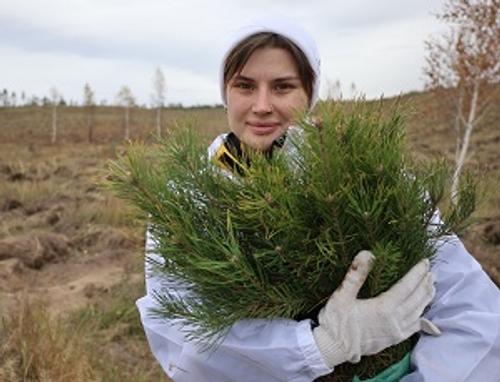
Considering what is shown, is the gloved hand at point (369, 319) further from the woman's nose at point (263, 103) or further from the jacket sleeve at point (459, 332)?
the woman's nose at point (263, 103)

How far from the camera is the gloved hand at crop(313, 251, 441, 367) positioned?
1.25 metres

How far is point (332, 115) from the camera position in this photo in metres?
1.07

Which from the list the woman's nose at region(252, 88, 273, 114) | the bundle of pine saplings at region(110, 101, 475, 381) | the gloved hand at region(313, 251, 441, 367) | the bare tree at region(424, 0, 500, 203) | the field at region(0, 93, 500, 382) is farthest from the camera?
the bare tree at region(424, 0, 500, 203)

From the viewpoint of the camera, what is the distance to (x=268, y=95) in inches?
63.8

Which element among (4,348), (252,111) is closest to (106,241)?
(4,348)

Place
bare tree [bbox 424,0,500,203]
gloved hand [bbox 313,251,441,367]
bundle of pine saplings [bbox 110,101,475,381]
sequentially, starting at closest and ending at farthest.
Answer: bundle of pine saplings [bbox 110,101,475,381] < gloved hand [bbox 313,251,441,367] < bare tree [bbox 424,0,500,203]

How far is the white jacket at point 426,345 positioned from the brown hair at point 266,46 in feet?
2.09

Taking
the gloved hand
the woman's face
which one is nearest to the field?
the woman's face

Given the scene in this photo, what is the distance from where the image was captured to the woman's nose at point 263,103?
160cm

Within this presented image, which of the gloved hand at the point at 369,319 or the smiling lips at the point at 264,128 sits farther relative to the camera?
the smiling lips at the point at 264,128

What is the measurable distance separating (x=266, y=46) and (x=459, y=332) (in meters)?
1.00

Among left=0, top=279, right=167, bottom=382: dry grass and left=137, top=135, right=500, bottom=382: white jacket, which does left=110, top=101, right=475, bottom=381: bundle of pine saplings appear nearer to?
left=137, top=135, right=500, bottom=382: white jacket

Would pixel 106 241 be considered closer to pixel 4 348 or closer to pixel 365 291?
pixel 4 348

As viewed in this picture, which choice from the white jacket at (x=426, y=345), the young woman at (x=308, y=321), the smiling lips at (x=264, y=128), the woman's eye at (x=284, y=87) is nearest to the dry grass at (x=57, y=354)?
the young woman at (x=308, y=321)
